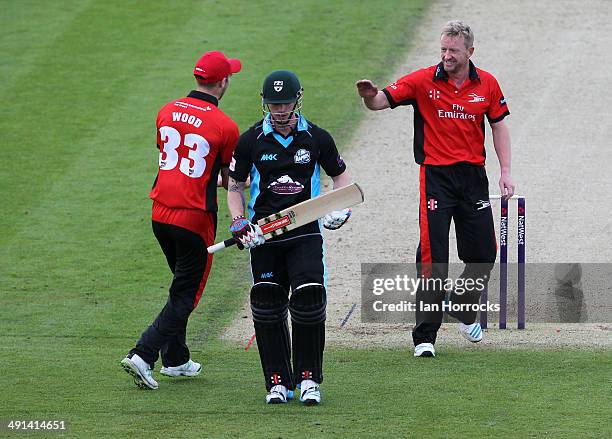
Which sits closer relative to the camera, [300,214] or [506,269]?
[300,214]

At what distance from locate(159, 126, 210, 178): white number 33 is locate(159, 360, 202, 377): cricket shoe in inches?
51.8

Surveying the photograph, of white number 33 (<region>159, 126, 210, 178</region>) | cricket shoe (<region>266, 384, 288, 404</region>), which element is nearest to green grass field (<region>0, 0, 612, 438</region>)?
cricket shoe (<region>266, 384, 288, 404</region>)

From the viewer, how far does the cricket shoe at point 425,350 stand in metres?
8.22

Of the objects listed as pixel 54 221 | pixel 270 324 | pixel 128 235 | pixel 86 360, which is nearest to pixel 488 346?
pixel 270 324

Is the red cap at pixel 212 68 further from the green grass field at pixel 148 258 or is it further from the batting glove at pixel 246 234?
the green grass field at pixel 148 258

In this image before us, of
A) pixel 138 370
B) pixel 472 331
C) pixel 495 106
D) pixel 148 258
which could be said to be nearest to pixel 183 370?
pixel 138 370

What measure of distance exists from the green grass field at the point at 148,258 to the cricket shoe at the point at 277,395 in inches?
2.4

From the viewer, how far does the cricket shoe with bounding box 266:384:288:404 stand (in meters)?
6.90

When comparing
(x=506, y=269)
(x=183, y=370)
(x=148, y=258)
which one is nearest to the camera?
(x=183, y=370)

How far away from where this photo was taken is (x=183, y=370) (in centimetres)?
773

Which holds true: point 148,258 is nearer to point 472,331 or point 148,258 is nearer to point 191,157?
point 472,331

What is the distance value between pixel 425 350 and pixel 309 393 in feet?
5.22

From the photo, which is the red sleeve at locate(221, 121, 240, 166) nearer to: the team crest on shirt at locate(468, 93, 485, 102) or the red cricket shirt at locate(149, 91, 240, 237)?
the red cricket shirt at locate(149, 91, 240, 237)

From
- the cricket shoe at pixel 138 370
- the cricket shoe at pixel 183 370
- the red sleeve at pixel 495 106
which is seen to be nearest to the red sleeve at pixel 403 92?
the red sleeve at pixel 495 106
